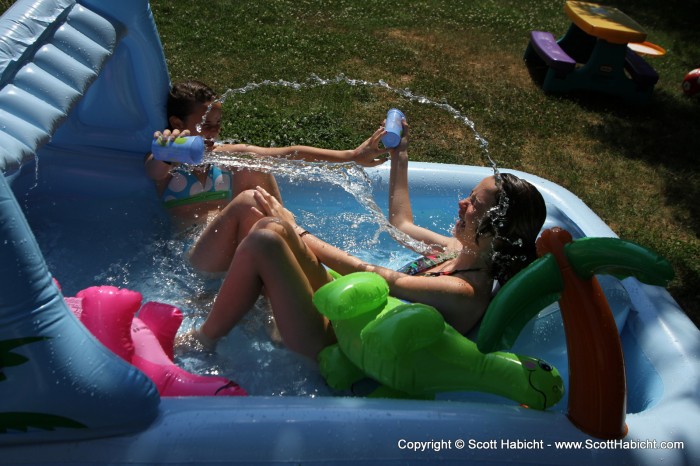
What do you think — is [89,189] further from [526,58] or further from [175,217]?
[526,58]

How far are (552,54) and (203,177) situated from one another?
3.79m

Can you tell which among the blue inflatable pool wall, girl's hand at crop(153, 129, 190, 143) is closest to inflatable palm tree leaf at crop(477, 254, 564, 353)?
the blue inflatable pool wall

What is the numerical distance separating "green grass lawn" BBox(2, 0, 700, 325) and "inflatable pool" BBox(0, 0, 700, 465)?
152 cm

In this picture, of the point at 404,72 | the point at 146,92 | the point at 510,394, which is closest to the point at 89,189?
the point at 146,92

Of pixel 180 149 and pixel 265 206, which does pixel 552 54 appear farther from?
pixel 180 149

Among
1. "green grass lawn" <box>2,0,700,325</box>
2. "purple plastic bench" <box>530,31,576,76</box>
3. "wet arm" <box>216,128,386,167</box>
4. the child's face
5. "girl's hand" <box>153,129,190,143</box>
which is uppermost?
"girl's hand" <box>153,129,190,143</box>

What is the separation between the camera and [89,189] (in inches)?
121

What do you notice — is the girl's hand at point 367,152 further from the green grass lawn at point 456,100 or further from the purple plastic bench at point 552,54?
the purple plastic bench at point 552,54

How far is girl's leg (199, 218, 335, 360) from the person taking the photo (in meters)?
2.30

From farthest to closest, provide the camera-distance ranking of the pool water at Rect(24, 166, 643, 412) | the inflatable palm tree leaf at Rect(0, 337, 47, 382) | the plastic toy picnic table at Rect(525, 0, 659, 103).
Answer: the plastic toy picnic table at Rect(525, 0, 659, 103)
the pool water at Rect(24, 166, 643, 412)
the inflatable palm tree leaf at Rect(0, 337, 47, 382)

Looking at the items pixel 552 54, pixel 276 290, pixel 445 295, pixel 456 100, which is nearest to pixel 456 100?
pixel 456 100

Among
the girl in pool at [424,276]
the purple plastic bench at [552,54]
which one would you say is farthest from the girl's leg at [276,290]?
the purple plastic bench at [552,54]

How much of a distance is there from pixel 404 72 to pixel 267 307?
11.9 ft

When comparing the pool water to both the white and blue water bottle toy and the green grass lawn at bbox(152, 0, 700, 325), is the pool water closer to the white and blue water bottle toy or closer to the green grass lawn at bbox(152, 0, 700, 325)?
the white and blue water bottle toy
